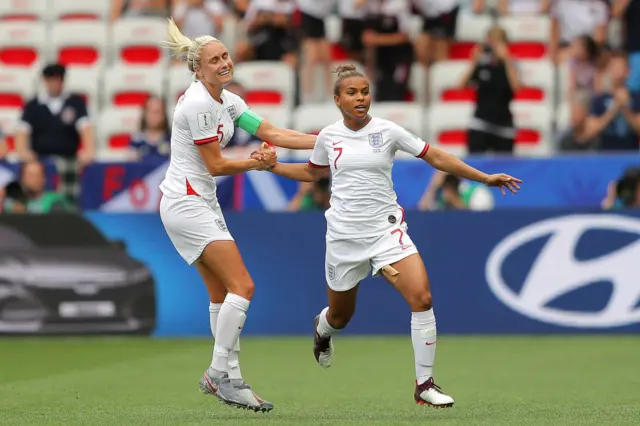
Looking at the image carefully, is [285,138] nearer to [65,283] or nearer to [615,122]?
[65,283]

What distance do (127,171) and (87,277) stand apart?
134 centimetres

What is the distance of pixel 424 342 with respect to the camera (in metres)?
8.82

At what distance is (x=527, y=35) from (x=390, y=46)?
204 centimetres

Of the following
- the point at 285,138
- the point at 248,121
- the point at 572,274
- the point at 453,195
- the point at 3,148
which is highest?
the point at 248,121

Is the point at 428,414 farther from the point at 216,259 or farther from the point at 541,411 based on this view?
the point at 216,259

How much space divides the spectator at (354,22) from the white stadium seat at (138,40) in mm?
2995

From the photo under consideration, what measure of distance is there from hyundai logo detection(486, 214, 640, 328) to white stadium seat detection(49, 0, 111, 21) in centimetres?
846

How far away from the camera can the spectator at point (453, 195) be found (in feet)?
49.2

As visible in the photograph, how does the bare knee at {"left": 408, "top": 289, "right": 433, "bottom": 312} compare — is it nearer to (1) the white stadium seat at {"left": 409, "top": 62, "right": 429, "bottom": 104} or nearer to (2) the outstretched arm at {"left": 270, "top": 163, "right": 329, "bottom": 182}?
(2) the outstretched arm at {"left": 270, "top": 163, "right": 329, "bottom": 182}

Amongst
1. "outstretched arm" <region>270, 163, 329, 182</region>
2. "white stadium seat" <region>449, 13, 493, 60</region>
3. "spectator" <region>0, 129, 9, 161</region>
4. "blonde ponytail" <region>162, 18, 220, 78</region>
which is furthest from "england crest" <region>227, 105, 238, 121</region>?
"white stadium seat" <region>449, 13, 493, 60</region>

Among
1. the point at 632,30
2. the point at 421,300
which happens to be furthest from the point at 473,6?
the point at 421,300

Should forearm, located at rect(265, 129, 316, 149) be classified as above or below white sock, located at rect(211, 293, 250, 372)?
above

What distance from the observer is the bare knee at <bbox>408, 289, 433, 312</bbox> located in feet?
28.9

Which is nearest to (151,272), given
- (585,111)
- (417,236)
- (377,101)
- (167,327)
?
(167,327)
